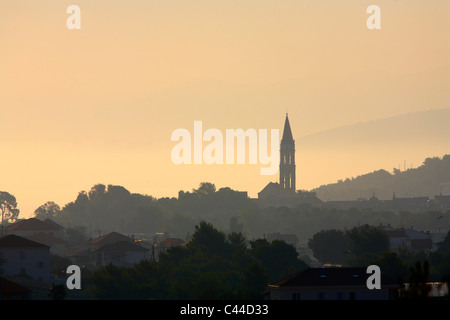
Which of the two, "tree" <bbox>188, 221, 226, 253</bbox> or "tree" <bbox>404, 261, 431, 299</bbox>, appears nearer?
"tree" <bbox>404, 261, 431, 299</bbox>

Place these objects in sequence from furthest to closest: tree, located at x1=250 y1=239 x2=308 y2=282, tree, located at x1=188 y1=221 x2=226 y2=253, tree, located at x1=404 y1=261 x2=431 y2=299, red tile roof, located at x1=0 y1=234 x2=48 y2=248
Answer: tree, located at x1=188 y1=221 x2=226 y2=253 → red tile roof, located at x1=0 y1=234 x2=48 y2=248 → tree, located at x1=250 y1=239 x2=308 y2=282 → tree, located at x1=404 y1=261 x2=431 y2=299

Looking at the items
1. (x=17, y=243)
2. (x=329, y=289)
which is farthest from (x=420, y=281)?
(x=17, y=243)

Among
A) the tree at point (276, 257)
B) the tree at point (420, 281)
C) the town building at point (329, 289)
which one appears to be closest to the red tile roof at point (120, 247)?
the tree at point (276, 257)

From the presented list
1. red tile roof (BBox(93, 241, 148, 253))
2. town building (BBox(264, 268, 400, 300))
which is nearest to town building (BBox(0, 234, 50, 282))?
red tile roof (BBox(93, 241, 148, 253))

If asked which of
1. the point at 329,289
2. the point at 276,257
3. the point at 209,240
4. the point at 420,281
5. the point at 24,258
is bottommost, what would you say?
the point at 329,289

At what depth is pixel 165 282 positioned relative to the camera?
119m

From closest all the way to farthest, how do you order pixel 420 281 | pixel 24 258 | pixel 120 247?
pixel 420 281
pixel 24 258
pixel 120 247

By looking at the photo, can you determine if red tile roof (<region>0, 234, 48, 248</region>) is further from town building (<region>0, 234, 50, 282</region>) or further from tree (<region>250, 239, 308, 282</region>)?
tree (<region>250, 239, 308, 282</region>)

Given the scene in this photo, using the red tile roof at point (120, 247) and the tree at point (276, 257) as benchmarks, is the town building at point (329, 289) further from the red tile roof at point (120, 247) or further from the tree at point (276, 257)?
the red tile roof at point (120, 247)

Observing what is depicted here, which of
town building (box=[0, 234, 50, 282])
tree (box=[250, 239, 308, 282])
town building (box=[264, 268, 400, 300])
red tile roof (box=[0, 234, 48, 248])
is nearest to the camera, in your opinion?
town building (box=[264, 268, 400, 300])

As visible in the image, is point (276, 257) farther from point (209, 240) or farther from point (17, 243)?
point (17, 243)
